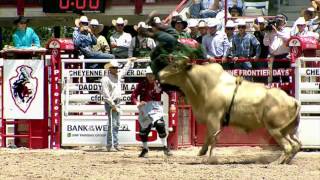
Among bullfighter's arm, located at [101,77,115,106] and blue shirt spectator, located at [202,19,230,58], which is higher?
blue shirt spectator, located at [202,19,230,58]

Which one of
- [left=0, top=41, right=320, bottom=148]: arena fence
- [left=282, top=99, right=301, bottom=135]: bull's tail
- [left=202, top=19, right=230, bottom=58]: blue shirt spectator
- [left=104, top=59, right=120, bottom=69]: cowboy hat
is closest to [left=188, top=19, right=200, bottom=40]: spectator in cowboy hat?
[left=202, top=19, right=230, bottom=58]: blue shirt spectator

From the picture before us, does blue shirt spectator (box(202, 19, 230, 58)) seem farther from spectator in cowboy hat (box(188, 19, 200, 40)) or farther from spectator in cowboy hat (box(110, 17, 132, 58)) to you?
spectator in cowboy hat (box(110, 17, 132, 58))

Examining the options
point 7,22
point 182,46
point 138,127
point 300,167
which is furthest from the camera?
point 7,22

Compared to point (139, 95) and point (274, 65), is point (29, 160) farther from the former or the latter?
point (274, 65)

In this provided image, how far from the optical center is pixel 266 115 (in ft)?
45.6

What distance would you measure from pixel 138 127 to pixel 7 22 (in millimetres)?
14825

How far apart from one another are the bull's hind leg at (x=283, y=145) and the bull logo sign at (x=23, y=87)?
16.7ft

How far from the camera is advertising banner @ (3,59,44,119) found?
1688 cm

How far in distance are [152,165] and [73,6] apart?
43.9 feet

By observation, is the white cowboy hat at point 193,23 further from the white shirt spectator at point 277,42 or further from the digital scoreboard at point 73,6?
the digital scoreboard at point 73,6

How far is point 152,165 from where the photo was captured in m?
13.6

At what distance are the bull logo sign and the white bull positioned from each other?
371 cm

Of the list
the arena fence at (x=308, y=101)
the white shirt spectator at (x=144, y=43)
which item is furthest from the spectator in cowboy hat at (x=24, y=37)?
the arena fence at (x=308, y=101)

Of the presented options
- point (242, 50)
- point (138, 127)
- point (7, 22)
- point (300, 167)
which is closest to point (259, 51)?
point (242, 50)
